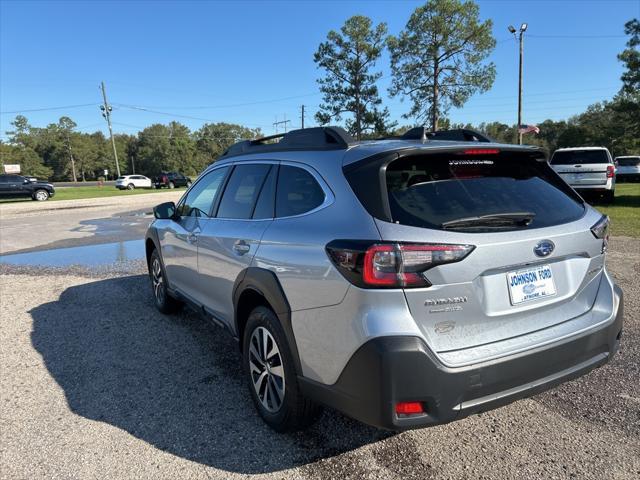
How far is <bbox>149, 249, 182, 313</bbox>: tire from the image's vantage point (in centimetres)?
500

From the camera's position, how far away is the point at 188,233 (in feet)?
13.4

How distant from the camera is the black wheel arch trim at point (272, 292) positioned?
2.47m

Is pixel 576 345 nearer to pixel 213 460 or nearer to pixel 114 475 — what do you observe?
pixel 213 460

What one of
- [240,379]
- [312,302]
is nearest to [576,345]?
[312,302]

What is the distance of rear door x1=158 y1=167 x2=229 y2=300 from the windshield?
198 centimetres

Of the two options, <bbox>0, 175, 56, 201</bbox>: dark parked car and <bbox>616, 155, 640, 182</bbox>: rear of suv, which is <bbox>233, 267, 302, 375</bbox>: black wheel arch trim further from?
<bbox>616, 155, 640, 182</bbox>: rear of suv

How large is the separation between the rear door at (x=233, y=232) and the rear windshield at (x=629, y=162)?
34.3m

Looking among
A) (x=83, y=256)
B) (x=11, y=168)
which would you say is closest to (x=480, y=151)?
(x=83, y=256)

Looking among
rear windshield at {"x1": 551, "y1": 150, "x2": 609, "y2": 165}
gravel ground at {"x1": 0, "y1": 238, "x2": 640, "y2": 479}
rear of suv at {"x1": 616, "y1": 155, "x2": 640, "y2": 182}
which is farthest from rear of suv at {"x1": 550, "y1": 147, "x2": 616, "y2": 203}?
rear of suv at {"x1": 616, "y1": 155, "x2": 640, "y2": 182}

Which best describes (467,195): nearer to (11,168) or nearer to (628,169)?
(628,169)

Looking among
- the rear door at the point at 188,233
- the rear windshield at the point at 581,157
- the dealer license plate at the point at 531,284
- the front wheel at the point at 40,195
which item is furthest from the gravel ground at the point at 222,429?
the front wheel at the point at 40,195

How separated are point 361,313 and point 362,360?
213 mm

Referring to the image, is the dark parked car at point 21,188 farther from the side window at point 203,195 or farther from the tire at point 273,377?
the tire at point 273,377

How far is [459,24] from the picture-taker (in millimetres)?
33312
